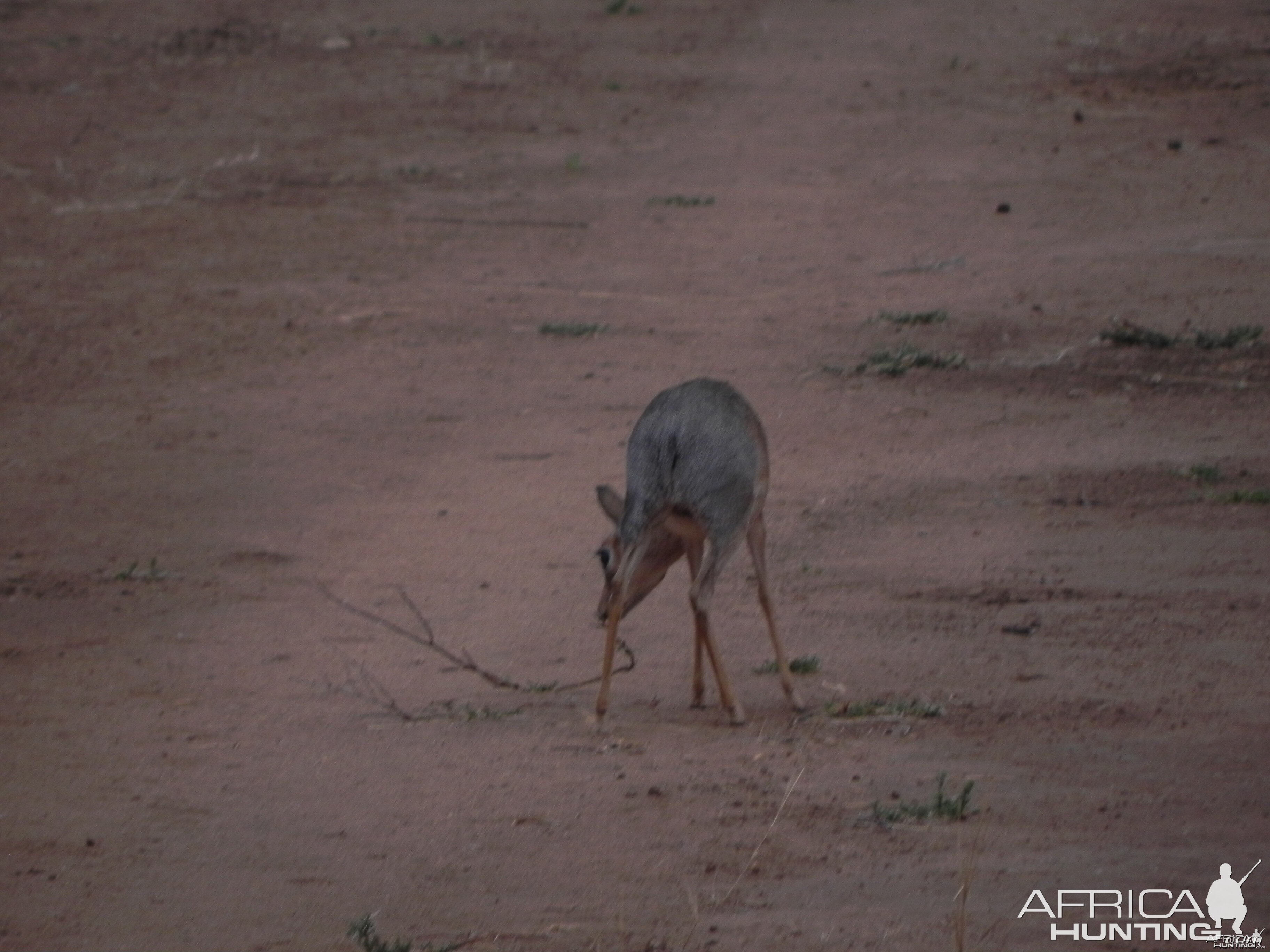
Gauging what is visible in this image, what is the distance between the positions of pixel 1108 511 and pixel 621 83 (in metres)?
14.2

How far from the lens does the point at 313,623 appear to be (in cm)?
758

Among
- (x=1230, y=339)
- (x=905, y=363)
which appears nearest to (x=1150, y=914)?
(x=905, y=363)

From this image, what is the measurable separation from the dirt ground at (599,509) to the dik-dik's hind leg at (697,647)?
0.50 feet

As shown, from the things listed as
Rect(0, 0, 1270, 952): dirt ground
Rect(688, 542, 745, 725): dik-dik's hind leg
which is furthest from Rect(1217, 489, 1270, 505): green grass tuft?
Rect(688, 542, 745, 725): dik-dik's hind leg

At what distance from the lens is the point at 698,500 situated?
20.1 ft

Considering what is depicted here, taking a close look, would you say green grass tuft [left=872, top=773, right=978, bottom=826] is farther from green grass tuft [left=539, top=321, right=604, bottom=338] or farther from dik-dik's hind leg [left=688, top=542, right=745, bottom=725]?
green grass tuft [left=539, top=321, right=604, bottom=338]

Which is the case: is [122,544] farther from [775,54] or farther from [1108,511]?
→ [775,54]

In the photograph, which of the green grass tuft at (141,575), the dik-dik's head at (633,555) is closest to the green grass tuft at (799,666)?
the dik-dik's head at (633,555)

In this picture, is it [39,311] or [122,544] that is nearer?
[122,544]

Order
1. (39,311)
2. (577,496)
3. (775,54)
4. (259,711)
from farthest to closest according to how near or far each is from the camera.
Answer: (775,54)
(39,311)
(577,496)
(259,711)

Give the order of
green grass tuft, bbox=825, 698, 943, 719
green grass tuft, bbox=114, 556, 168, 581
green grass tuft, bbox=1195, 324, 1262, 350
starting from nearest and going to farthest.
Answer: green grass tuft, bbox=825, 698, 943, 719, green grass tuft, bbox=114, 556, 168, 581, green grass tuft, bbox=1195, 324, 1262, 350

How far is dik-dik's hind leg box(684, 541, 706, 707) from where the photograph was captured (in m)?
6.27

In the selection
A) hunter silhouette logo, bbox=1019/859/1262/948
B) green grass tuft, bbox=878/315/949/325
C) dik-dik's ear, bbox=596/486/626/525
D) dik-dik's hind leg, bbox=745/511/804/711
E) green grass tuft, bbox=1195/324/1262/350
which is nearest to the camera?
hunter silhouette logo, bbox=1019/859/1262/948

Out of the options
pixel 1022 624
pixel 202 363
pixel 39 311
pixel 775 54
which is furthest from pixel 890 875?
pixel 775 54
